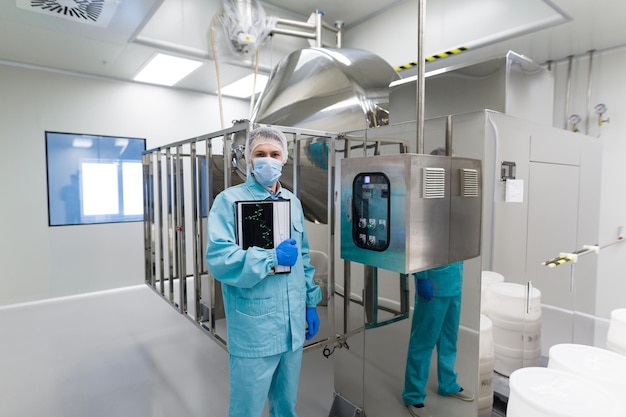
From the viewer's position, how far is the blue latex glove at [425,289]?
1.48m

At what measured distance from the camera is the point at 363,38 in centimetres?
353

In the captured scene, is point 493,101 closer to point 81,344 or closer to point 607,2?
point 607,2

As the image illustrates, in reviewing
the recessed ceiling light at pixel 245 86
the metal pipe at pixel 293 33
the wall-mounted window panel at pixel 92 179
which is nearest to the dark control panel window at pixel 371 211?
the metal pipe at pixel 293 33

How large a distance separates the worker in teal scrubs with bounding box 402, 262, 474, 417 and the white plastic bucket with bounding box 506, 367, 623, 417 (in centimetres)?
18

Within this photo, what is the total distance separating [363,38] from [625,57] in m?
2.12

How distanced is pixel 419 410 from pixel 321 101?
1.69 metres

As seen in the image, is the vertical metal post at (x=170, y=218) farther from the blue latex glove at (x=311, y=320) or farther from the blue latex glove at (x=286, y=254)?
the blue latex glove at (x=286, y=254)

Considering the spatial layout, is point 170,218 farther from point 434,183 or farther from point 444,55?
point 444,55

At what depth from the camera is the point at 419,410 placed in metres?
1.55

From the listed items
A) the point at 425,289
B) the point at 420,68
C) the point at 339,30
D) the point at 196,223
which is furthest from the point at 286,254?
the point at 339,30

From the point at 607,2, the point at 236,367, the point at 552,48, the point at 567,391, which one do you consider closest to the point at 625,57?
the point at 552,48

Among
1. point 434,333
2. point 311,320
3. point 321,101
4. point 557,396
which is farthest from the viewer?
point 321,101

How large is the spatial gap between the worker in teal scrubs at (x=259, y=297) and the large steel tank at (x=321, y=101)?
37cm

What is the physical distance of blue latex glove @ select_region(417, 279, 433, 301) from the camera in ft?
4.85
